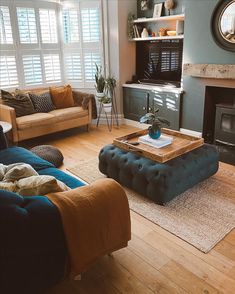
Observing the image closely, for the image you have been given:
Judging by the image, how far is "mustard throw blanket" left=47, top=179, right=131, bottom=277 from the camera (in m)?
1.57

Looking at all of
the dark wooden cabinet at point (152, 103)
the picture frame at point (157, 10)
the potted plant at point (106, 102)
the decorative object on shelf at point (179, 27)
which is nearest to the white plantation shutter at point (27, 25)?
the potted plant at point (106, 102)

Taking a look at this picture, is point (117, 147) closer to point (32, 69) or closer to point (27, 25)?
point (32, 69)

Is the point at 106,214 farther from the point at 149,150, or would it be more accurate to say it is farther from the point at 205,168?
the point at 205,168

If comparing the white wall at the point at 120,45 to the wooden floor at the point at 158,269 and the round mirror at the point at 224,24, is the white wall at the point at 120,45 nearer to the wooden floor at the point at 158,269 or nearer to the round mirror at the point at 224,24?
the round mirror at the point at 224,24

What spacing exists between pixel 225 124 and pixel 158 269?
97.3 inches

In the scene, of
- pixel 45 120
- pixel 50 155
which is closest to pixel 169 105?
pixel 45 120

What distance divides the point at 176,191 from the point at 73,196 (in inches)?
52.6

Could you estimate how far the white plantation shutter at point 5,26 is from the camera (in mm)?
4559

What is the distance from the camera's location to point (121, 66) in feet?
16.9

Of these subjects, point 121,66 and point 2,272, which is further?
point 121,66

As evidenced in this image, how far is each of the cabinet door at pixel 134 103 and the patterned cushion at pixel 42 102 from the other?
55.7 inches

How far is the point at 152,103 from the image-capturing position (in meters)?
4.86

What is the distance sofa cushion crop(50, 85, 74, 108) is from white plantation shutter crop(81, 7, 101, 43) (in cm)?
104

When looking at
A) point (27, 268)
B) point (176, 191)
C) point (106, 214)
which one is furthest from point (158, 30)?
point (27, 268)
